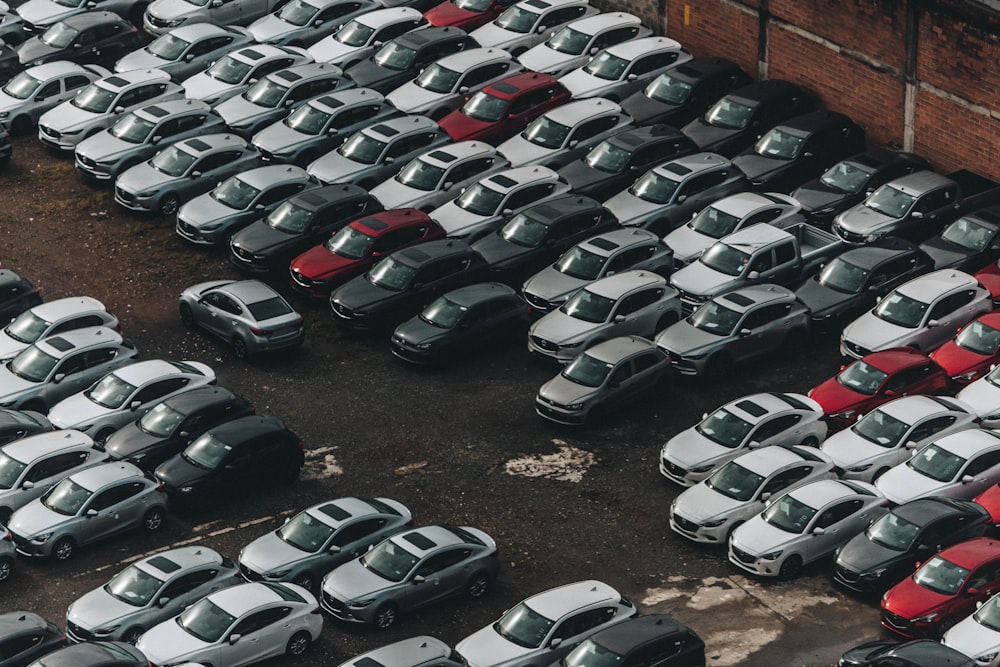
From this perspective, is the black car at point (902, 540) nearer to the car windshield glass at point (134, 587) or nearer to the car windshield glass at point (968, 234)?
the car windshield glass at point (968, 234)

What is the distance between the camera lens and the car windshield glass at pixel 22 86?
50906 millimetres

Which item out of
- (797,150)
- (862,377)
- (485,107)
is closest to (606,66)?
(485,107)

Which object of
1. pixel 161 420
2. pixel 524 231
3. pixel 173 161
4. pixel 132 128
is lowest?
pixel 161 420

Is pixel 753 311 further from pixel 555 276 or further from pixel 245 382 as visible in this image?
pixel 245 382

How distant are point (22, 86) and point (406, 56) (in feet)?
32.4

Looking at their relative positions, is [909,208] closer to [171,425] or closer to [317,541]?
[317,541]

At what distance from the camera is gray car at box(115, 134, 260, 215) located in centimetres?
4622

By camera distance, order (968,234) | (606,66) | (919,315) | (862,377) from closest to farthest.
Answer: (862,377), (919,315), (968,234), (606,66)

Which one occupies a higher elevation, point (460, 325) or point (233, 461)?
point (460, 325)

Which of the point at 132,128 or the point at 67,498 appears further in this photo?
Result: the point at 132,128

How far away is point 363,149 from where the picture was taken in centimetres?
4709

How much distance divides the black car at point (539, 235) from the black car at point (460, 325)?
1917mm

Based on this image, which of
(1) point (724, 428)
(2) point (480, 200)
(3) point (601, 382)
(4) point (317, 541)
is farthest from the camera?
(2) point (480, 200)

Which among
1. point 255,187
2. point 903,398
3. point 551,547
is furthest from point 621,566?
point 255,187
